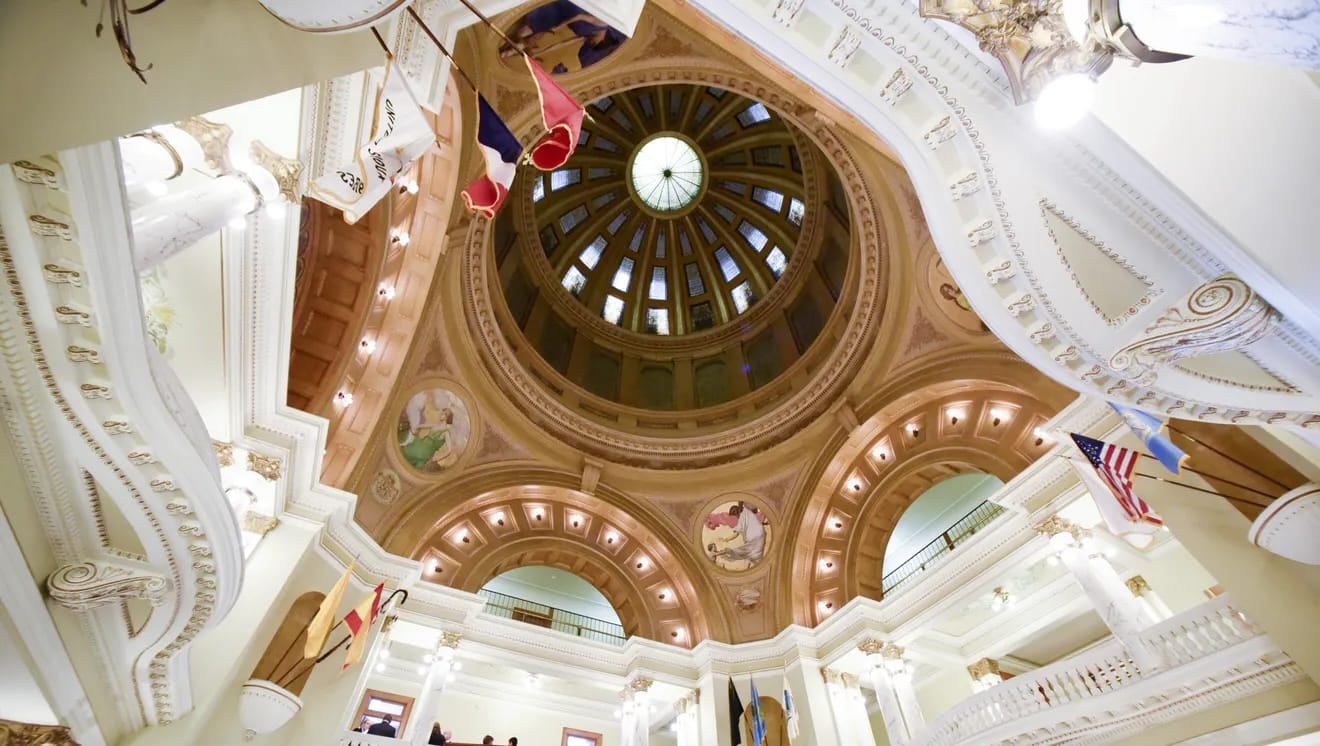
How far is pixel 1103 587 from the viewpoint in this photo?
10047mm

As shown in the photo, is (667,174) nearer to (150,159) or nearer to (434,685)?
(434,685)

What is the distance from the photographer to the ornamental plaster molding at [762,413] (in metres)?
13.4

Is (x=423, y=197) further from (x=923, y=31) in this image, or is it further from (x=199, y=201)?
(x=923, y=31)

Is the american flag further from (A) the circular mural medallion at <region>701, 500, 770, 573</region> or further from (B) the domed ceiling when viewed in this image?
(B) the domed ceiling

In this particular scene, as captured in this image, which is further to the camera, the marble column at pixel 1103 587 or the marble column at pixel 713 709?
the marble column at pixel 713 709

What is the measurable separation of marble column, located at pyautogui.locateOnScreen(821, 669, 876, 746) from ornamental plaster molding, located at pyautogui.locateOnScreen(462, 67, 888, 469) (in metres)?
6.34

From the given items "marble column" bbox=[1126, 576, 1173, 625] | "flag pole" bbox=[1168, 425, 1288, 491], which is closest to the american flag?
"flag pole" bbox=[1168, 425, 1288, 491]

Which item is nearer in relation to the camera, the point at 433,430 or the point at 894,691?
the point at 894,691

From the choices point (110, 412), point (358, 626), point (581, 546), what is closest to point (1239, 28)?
point (110, 412)

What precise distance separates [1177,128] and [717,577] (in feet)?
48.2

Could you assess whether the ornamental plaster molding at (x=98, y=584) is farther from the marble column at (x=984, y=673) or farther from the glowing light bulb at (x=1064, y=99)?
the marble column at (x=984, y=673)

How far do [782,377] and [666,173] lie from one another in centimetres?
1116

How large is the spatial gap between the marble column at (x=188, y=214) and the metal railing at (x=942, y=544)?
49.4 ft

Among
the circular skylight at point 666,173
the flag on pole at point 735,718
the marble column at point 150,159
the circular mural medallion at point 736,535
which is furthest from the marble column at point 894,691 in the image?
Result: the circular skylight at point 666,173
